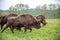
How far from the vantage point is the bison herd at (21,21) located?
2422 mm

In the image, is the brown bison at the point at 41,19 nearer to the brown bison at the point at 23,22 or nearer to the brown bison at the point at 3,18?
the brown bison at the point at 23,22

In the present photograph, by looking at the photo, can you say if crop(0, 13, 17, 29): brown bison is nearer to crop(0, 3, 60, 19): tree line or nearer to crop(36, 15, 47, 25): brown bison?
crop(0, 3, 60, 19): tree line

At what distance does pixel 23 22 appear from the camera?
2.44m

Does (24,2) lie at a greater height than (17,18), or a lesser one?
greater

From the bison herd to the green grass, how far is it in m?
A: 0.05

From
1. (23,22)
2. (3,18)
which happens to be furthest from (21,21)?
(3,18)

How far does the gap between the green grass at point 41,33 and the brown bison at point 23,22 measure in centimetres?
6

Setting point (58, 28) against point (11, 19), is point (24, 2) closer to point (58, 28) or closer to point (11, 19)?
point (11, 19)

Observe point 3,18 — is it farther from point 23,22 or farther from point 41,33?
point 41,33

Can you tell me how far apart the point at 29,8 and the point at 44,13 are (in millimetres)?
178

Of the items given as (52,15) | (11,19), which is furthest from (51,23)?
(11,19)

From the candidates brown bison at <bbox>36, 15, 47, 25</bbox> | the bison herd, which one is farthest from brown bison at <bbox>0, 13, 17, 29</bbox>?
brown bison at <bbox>36, 15, 47, 25</bbox>

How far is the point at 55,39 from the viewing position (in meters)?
2.44

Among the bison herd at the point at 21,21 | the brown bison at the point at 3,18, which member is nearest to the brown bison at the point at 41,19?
the bison herd at the point at 21,21
